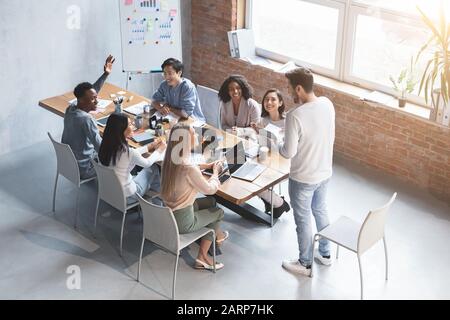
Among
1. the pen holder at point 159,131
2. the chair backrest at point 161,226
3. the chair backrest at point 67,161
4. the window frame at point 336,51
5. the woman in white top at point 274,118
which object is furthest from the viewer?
the window frame at point 336,51

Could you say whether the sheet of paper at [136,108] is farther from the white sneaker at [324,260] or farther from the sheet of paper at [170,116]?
the white sneaker at [324,260]

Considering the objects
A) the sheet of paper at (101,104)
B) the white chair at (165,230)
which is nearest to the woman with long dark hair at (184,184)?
the white chair at (165,230)

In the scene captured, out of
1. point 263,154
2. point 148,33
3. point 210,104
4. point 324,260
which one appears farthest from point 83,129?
point 324,260

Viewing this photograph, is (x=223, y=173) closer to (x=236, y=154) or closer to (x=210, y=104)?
(x=236, y=154)

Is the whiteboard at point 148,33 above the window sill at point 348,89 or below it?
above

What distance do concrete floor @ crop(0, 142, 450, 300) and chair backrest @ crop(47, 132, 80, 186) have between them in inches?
16.9

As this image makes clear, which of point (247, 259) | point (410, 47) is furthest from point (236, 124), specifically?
point (410, 47)

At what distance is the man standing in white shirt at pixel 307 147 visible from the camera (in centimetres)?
477

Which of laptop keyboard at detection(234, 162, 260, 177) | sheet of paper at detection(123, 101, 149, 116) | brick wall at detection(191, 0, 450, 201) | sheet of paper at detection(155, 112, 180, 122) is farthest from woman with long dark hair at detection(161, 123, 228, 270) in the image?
brick wall at detection(191, 0, 450, 201)

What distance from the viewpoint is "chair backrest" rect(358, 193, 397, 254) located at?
4675 mm

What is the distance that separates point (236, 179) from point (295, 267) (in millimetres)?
826

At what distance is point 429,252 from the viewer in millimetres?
5613

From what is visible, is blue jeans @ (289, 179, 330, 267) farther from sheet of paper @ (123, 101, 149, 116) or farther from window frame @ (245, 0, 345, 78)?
window frame @ (245, 0, 345, 78)

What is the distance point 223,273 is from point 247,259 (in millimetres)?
270
